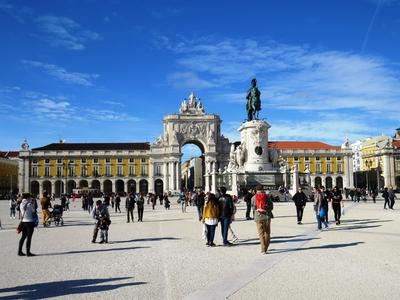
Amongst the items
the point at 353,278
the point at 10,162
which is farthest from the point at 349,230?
the point at 10,162

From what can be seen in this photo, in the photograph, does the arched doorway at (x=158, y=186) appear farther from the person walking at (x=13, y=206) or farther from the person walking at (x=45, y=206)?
the person walking at (x=45, y=206)

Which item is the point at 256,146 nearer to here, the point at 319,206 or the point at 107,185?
the point at 319,206

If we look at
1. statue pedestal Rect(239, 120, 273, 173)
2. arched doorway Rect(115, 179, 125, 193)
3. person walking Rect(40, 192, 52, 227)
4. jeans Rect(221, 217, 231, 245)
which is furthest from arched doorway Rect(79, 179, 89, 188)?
jeans Rect(221, 217, 231, 245)

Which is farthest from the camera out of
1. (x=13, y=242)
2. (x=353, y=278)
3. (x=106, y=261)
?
(x=13, y=242)

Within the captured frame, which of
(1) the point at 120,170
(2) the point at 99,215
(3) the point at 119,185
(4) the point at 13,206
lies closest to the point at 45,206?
(2) the point at 99,215

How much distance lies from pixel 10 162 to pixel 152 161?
1386 inches

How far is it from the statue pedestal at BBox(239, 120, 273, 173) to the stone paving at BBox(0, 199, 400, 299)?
846 inches

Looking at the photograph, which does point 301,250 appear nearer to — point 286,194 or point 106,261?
point 106,261

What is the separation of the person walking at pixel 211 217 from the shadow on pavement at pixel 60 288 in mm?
3990

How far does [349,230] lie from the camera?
14.1 m

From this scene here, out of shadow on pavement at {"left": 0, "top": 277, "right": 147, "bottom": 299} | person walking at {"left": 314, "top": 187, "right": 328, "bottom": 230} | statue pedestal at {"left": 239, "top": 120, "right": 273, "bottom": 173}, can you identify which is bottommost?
shadow on pavement at {"left": 0, "top": 277, "right": 147, "bottom": 299}

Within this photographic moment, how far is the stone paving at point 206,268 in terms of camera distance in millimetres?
6543

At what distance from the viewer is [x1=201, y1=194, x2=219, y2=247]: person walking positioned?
11.1 meters

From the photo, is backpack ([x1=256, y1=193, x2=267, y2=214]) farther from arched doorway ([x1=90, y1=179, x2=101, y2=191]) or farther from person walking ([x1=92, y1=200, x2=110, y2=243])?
arched doorway ([x1=90, y1=179, x2=101, y2=191])
